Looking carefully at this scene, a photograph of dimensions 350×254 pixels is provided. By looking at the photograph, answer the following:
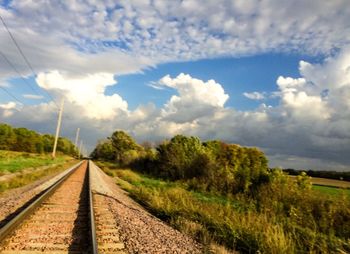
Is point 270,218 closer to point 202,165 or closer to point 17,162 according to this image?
point 202,165

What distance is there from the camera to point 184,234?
934 centimetres

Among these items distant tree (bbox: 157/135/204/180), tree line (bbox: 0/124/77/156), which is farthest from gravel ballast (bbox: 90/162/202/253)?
tree line (bbox: 0/124/77/156)

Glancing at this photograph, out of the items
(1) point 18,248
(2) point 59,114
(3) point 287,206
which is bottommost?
(1) point 18,248

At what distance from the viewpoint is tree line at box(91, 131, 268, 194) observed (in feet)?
92.3

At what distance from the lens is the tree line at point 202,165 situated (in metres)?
28.1

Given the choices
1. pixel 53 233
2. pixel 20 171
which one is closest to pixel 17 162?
pixel 20 171

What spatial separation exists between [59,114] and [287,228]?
5578 cm

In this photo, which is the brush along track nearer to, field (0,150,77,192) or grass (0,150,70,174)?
field (0,150,77,192)

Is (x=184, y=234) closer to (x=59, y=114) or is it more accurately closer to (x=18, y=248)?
(x=18, y=248)

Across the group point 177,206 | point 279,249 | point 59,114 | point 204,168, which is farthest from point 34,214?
point 59,114

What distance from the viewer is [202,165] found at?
34.5 m

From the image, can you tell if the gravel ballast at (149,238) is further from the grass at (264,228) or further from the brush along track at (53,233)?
the brush along track at (53,233)

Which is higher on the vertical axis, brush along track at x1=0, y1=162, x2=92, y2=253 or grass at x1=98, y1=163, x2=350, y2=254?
grass at x1=98, y1=163, x2=350, y2=254

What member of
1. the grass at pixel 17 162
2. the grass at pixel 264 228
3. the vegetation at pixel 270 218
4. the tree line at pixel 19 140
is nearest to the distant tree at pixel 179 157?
the vegetation at pixel 270 218
